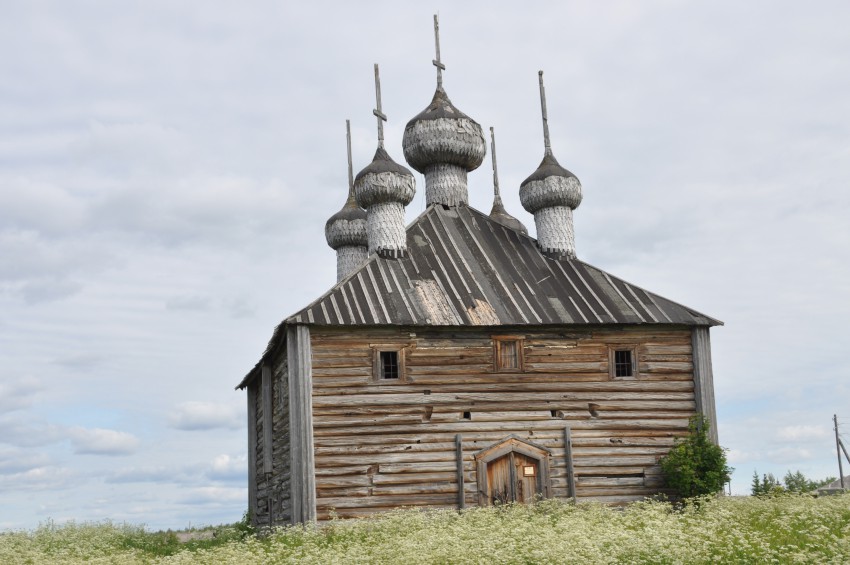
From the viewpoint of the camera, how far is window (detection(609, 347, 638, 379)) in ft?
69.2

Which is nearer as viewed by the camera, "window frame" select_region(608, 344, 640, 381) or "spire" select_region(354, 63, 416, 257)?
"window frame" select_region(608, 344, 640, 381)

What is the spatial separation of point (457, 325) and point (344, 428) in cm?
330

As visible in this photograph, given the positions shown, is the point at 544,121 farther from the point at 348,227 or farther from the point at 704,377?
the point at 704,377

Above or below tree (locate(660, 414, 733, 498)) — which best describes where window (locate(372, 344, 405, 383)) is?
above

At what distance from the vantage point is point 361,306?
20.1 meters

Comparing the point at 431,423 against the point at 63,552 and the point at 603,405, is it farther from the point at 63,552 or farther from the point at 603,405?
the point at 63,552

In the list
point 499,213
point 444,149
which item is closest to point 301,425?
point 444,149

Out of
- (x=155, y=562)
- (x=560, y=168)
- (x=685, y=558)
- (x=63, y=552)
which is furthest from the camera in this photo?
(x=560, y=168)

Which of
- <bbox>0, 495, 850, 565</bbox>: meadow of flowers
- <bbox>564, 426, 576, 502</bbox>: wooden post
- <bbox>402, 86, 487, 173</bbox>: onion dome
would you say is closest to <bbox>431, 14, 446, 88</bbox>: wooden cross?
<bbox>402, 86, 487, 173</bbox>: onion dome

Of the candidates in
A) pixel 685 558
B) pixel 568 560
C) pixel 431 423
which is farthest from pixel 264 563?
pixel 431 423

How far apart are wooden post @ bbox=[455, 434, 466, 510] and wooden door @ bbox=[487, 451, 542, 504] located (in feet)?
2.04

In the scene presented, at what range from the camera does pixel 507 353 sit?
2064 cm

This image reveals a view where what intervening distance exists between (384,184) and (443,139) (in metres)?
3.59

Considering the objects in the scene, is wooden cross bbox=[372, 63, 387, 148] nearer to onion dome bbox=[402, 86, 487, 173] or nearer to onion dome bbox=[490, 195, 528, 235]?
onion dome bbox=[402, 86, 487, 173]
